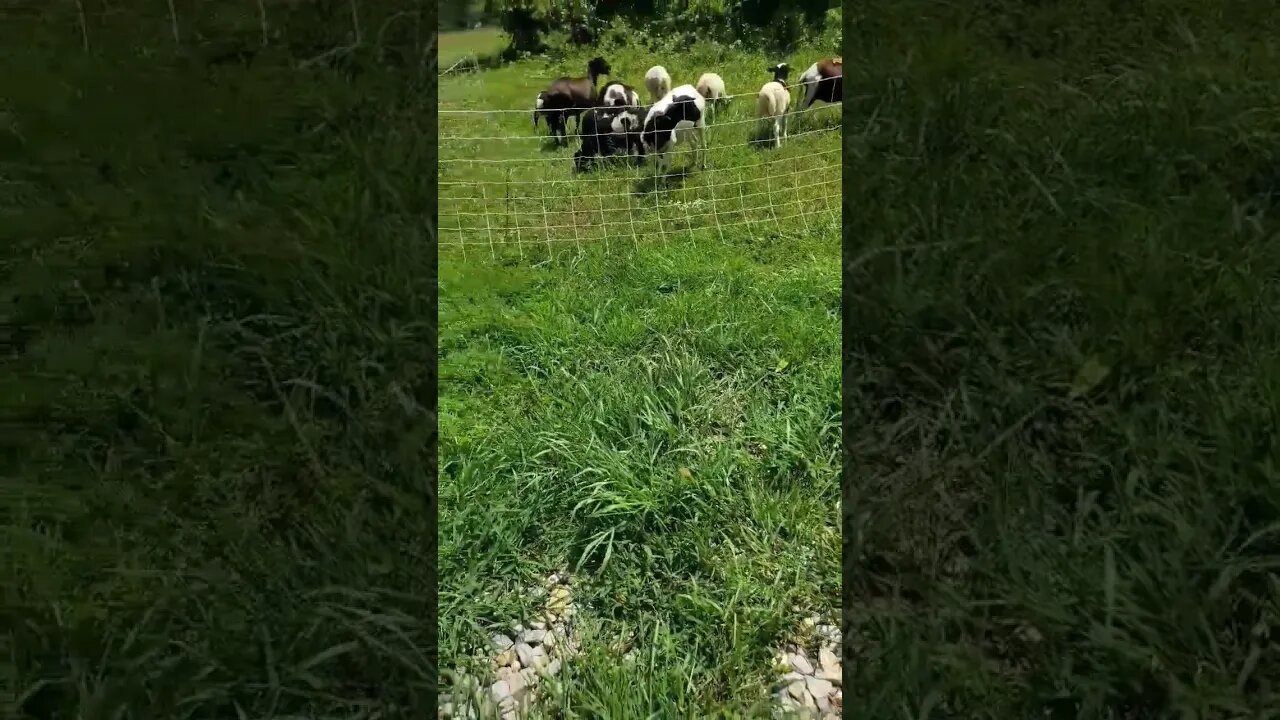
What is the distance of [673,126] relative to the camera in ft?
15.4

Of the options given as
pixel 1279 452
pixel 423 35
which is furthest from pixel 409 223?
pixel 1279 452

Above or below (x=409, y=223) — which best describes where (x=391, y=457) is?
below

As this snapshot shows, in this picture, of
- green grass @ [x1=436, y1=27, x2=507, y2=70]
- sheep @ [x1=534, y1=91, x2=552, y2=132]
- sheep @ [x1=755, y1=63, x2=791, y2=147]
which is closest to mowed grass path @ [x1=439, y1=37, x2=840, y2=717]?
sheep @ [x1=755, y1=63, x2=791, y2=147]

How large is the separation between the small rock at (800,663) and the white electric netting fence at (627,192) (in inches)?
87.5

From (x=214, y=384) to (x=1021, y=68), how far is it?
3162 millimetres

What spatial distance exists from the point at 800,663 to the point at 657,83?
4.73 meters

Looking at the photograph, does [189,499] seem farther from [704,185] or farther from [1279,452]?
[704,185]

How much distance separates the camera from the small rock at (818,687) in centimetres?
178

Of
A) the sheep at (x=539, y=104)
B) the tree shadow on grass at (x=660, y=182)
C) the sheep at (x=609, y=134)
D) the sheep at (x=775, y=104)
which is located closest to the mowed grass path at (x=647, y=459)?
the tree shadow on grass at (x=660, y=182)

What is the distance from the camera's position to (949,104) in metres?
3.40

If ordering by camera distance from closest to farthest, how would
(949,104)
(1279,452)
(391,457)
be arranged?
(1279,452), (391,457), (949,104)

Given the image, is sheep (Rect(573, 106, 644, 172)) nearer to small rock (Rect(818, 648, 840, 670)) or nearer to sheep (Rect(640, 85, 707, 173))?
sheep (Rect(640, 85, 707, 173))

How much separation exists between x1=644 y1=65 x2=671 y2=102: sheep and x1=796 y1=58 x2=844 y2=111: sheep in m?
0.91

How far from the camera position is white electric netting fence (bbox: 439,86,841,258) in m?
3.89
